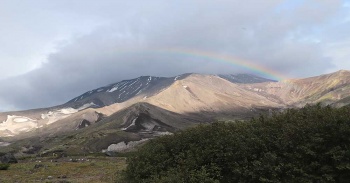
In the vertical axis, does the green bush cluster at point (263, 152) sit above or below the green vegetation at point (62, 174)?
above

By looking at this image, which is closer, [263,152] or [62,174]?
[263,152]

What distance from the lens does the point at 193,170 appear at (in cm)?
2486

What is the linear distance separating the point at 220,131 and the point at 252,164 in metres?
4.93

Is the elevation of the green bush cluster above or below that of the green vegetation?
above

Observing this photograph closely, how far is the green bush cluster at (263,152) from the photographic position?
21625 mm

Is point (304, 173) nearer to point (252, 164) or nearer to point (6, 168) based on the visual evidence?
point (252, 164)

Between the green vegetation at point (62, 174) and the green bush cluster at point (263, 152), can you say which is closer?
the green bush cluster at point (263, 152)

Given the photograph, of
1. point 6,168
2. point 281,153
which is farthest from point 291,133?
point 6,168

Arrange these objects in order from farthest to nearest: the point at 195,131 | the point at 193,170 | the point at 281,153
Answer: the point at 195,131 < the point at 193,170 < the point at 281,153

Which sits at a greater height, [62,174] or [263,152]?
[263,152]

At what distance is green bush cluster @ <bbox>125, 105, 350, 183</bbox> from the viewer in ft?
70.9

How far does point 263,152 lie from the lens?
23391mm

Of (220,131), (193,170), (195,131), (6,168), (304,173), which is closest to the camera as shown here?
(304,173)

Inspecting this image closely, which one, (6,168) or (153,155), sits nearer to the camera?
(153,155)
